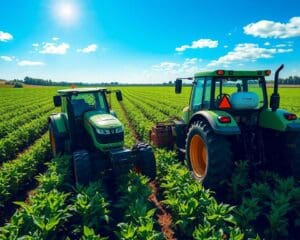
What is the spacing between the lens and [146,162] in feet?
21.8

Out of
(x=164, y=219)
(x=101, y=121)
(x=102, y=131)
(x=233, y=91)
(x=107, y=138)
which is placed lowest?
(x=164, y=219)

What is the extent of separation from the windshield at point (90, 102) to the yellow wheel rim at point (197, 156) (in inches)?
103

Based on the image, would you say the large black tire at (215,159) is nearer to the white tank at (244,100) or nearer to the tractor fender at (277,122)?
the white tank at (244,100)

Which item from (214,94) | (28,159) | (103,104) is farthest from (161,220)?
(28,159)

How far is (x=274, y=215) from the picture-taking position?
442 cm

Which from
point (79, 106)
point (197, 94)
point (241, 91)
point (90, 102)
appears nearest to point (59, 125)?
point (79, 106)

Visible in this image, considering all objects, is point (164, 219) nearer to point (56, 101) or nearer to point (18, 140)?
point (56, 101)

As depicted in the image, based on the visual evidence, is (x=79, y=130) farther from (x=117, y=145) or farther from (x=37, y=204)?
(x=37, y=204)

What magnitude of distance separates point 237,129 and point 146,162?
222 cm

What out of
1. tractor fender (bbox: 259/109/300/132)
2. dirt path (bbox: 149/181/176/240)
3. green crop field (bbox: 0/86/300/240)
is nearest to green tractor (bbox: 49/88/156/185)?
green crop field (bbox: 0/86/300/240)

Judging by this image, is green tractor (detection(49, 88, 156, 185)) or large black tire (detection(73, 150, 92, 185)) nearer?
large black tire (detection(73, 150, 92, 185))

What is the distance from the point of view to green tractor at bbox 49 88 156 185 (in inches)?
244

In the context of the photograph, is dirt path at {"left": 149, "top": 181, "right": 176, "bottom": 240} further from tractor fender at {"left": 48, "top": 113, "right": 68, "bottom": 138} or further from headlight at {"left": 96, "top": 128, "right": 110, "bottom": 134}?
tractor fender at {"left": 48, "top": 113, "right": 68, "bottom": 138}

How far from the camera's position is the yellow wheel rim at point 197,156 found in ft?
21.1
